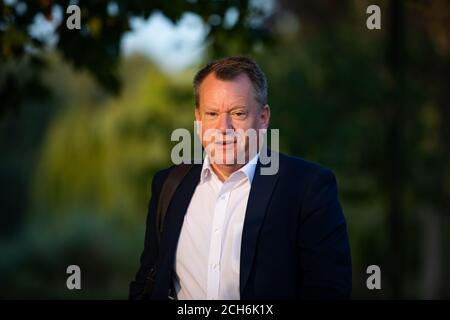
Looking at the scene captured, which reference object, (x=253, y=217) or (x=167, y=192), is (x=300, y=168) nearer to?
(x=253, y=217)

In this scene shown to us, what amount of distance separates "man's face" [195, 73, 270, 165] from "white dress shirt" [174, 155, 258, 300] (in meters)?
0.12

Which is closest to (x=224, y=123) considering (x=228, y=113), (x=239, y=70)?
(x=228, y=113)

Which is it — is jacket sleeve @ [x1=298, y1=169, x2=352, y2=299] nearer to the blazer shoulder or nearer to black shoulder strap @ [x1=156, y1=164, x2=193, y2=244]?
the blazer shoulder

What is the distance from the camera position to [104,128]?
14648 millimetres

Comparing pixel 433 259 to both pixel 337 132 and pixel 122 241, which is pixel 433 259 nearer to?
pixel 337 132

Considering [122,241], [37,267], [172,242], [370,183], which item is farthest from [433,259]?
[172,242]

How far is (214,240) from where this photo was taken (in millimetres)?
2504

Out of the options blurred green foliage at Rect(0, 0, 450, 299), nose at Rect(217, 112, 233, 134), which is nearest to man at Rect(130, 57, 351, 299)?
nose at Rect(217, 112, 233, 134)

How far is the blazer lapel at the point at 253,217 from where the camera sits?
2.40 meters

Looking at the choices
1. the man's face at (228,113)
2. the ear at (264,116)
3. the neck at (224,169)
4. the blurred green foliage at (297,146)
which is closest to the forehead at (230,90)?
the man's face at (228,113)

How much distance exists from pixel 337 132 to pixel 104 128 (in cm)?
540

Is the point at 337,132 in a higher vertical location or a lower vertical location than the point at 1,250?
higher

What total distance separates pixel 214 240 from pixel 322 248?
351 millimetres

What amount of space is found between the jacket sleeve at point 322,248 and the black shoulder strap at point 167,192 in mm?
464
